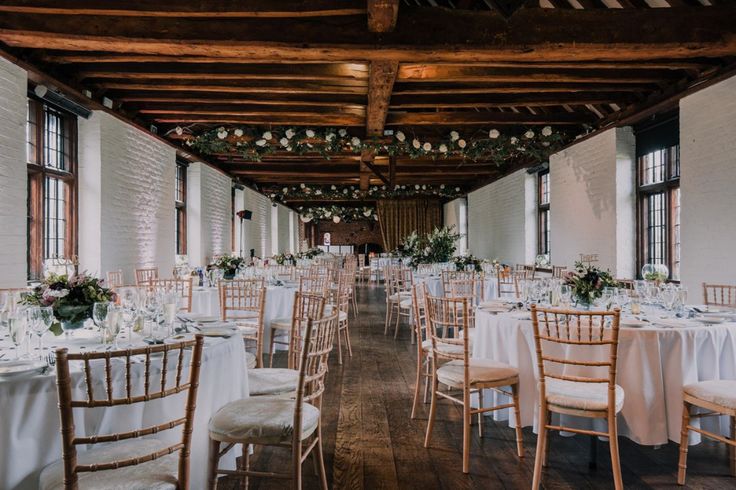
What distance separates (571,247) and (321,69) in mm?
5598

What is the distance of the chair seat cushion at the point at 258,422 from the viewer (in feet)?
7.86

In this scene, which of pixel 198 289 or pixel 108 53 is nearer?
pixel 108 53

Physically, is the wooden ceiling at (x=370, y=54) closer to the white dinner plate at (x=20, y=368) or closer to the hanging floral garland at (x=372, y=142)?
the hanging floral garland at (x=372, y=142)

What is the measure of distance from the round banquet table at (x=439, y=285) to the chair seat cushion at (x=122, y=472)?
17.1 ft

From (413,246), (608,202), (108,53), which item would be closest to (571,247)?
(608,202)

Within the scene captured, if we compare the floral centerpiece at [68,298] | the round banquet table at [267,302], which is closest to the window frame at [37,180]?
the round banquet table at [267,302]

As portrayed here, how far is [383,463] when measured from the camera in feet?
10.6

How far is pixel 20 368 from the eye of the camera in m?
2.18

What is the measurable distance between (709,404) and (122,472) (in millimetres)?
3002

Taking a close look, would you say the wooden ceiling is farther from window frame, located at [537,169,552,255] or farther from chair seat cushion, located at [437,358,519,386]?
window frame, located at [537,169,552,255]

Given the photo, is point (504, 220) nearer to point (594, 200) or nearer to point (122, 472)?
point (594, 200)

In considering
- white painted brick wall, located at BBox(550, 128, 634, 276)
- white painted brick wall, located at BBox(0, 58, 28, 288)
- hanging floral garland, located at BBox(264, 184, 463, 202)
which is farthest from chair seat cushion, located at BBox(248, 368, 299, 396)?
hanging floral garland, located at BBox(264, 184, 463, 202)

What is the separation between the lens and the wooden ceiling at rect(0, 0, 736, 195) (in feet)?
15.1

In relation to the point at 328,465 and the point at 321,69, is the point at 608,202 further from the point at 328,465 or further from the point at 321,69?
the point at 328,465
